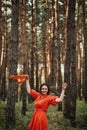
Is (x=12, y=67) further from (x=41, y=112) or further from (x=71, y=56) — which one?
(x=41, y=112)

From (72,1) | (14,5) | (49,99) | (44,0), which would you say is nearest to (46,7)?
(44,0)

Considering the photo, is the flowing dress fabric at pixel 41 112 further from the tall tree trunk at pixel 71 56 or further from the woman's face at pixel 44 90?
the tall tree trunk at pixel 71 56

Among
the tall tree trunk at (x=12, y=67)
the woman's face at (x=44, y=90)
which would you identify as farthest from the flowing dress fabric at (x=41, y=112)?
the tall tree trunk at (x=12, y=67)

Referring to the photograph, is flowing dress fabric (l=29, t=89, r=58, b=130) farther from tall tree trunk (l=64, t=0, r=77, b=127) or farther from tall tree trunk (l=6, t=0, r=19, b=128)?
tall tree trunk (l=64, t=0, r=77, b=127)

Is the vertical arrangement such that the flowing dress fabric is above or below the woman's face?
below

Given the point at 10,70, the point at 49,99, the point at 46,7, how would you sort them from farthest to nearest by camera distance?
the point at 46,7, the point at 10,70, the point at 49,99

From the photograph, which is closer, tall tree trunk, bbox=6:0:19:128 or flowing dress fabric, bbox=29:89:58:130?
flowing dress fabric, bbox=29:89:58:130

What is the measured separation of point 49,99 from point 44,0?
2058 centimetres

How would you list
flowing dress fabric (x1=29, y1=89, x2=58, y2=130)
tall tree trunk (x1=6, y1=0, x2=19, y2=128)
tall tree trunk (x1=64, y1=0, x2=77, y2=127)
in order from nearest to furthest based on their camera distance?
1. flowing dress fabric (x1=29, y1=89, x2=58, y2=130)
2. tall tree trunk (x1=6, y1=0, x2=19, y2=128)
3. tall tree trunk (x1=64, y1=0, x2=77, y2=127)

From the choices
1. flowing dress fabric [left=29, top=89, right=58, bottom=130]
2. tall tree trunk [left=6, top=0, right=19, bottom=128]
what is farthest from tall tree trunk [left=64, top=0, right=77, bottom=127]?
flowing dress fabric [left=29, top=89, right=58, bottom=130]

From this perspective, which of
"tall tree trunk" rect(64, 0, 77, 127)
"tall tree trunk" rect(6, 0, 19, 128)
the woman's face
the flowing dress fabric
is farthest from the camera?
"tall tree trunk" rect(64, 0, 77, 127)

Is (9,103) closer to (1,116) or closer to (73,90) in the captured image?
(1,116)

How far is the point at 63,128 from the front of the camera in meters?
12.0

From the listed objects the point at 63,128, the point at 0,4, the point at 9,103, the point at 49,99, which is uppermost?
the point at 0,4
